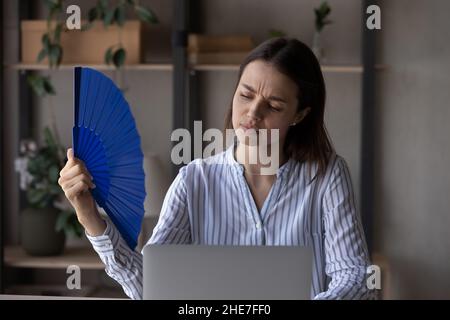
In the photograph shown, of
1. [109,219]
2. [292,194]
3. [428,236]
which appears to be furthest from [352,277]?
[428,236]

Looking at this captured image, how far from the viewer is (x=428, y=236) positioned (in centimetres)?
224

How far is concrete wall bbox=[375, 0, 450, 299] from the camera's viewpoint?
212cm

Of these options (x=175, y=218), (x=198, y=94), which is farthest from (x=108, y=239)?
(x=198, y=94)

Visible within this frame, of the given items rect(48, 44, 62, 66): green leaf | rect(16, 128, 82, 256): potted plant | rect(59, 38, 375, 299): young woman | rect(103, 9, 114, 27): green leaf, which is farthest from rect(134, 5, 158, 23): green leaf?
rect(59, 38, 375, 299): young woman

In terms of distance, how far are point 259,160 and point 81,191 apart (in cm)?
32

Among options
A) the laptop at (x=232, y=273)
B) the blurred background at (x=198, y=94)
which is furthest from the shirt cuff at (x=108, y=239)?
the blurred background at (x=198, y=94)

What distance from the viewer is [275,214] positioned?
1105 millimetres

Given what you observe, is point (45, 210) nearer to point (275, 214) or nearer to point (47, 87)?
point (47, 87)

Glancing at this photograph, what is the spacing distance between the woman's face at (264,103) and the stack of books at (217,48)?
4.71 feet

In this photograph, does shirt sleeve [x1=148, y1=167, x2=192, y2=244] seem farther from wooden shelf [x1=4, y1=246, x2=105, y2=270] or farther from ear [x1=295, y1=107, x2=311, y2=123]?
wooden shelf [x1=4, y1=246, x2=105, y2=270]

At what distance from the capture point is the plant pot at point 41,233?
2580 millimetres

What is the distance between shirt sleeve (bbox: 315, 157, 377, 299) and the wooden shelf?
1.48m
